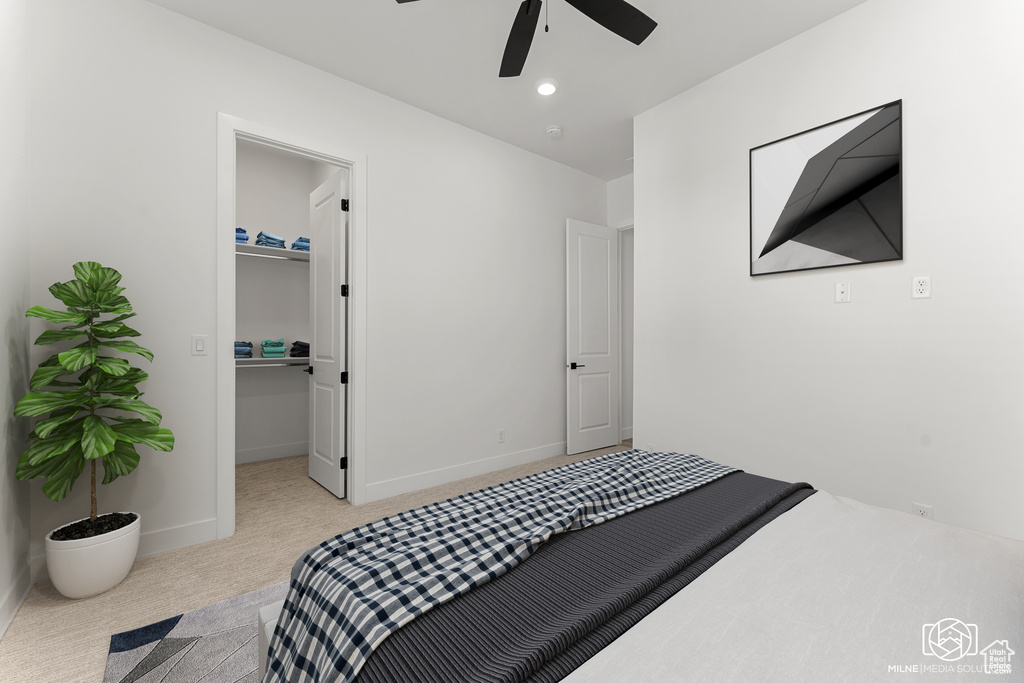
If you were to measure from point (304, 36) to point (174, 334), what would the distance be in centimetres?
187

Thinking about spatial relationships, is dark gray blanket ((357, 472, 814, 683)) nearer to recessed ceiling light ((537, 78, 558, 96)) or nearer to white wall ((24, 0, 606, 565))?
white wall ((24, 0, 606, 565))

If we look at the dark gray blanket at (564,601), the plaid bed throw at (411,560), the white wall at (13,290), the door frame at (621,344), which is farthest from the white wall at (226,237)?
the dark gray blanket at (564,601)

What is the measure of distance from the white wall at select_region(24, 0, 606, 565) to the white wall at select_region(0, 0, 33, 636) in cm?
12

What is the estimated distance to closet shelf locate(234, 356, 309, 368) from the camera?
12.8 feet

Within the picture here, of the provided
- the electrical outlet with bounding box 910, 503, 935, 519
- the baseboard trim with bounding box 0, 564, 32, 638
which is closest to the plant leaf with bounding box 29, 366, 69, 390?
the baseboard trim with bounding box 0, 564, 32, 638

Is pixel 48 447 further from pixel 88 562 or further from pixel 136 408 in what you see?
pixel 88 562

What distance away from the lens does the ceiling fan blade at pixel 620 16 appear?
1.82m

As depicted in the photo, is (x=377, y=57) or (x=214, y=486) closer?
(x=214, y=486)

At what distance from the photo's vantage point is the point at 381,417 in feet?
10.8

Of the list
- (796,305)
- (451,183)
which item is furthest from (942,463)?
(451,183)

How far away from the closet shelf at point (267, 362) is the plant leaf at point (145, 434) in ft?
5.95

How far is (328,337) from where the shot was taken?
11.3 feet

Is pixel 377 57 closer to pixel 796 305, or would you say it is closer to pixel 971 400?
pixel 796 305

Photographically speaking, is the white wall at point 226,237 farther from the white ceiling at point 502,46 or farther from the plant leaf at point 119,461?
the plant leaf at point 119,461
